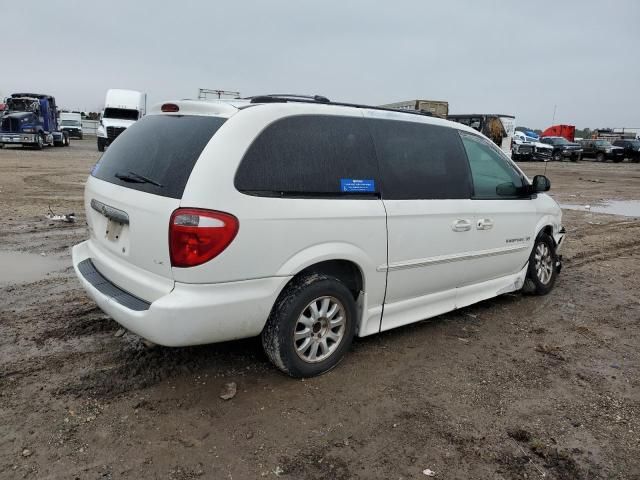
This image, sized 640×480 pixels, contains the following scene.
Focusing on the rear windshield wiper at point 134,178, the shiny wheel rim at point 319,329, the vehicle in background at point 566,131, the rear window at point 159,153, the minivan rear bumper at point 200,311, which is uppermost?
the vehicle in background at point 566,131

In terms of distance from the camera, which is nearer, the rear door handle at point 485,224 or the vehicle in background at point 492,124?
the rear door handle at point 485,224

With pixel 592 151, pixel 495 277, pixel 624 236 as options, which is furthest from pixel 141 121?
pixel 592 151

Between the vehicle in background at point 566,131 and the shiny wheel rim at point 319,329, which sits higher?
the vehicle in background at point 566,131

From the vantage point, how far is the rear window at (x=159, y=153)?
3.03 m

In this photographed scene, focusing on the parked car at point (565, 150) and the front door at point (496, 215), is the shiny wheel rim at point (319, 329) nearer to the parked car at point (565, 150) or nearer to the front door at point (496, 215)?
the front door at point (496, 215)

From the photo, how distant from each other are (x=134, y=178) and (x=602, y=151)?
4070 cm

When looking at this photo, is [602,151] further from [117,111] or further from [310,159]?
[310,159]

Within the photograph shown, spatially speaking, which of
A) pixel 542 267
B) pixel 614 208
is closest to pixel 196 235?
pixel 542 267

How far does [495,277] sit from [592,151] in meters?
38.5

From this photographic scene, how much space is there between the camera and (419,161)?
158 inches

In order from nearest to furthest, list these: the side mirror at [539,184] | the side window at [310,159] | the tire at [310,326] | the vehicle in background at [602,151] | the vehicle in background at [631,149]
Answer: the side window at [310,159] < the tire at [310,326] < the side mirror at [539,184] < the vehicle in background at [631,149] < the vehicle in background at [602,151]

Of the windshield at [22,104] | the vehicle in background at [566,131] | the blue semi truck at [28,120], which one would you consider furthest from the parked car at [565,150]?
the windshield at [22,104]

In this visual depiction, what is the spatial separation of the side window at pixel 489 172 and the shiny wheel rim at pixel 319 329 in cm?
174

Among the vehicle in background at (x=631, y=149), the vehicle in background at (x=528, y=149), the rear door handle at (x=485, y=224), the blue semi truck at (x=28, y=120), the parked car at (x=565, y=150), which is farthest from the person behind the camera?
the parked car at (x=565, y=150)
